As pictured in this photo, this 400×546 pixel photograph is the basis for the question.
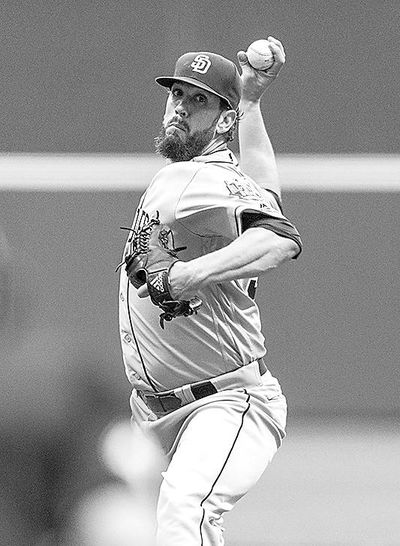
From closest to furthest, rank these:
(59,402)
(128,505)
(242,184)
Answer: (59,402) < (128,505) < (242,184)

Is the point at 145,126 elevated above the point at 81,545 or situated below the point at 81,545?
above

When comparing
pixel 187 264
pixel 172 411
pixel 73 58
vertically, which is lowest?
pixel 172 411

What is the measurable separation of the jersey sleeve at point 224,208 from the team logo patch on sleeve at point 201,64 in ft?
1.22

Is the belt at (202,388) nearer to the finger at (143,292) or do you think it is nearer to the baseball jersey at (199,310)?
the baseball jersey at (199,310)

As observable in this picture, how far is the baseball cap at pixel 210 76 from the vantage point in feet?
12.3

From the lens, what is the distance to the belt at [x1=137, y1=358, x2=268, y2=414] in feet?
11.6

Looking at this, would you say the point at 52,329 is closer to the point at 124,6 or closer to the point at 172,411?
the point at 124,6

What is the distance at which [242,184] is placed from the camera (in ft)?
11.5

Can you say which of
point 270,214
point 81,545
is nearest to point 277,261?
point 270,214

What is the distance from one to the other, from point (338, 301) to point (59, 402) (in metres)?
4.46

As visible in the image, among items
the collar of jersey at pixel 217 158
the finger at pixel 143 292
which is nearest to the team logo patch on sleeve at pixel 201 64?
the collar of jersey at pixel 217 158

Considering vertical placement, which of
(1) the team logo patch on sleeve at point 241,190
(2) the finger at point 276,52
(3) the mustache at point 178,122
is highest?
(2) the finger at point 276,52

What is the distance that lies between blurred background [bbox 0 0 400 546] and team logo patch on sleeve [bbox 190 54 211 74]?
3084 mm

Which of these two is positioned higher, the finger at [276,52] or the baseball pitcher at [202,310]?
the finger at [276,52]
